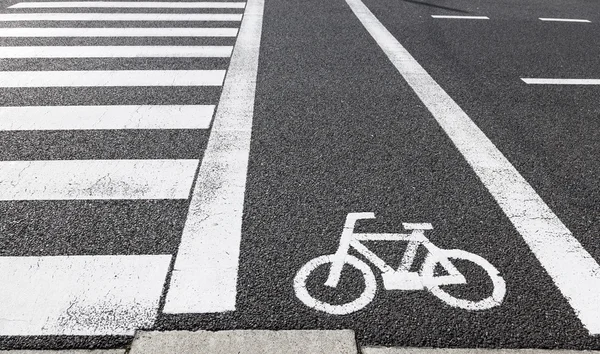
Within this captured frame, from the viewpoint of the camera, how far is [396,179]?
13.4ft

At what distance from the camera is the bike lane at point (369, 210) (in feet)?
8.74

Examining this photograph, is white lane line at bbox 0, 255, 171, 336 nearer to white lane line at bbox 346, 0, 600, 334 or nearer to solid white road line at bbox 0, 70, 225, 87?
white lane line at bbox 346, 0, 600, 334

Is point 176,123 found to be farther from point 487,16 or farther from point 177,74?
point 487,16

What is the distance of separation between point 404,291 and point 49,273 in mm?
1887

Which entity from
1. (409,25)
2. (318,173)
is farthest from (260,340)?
(409,25)

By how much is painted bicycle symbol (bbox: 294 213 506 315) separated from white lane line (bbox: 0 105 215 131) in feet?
7.38

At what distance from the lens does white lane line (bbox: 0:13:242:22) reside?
30.2 feet

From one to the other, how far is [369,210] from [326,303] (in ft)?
3.29

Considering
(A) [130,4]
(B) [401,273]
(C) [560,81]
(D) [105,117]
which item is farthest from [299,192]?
(A) [130,4]

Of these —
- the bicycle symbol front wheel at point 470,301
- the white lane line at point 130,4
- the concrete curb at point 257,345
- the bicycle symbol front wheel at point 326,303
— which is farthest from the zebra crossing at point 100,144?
the bicycle symbol front wheel at point 470,301

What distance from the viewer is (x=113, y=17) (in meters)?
9.43

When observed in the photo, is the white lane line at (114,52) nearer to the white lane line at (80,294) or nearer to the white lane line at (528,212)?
the white lane line at (528,212)

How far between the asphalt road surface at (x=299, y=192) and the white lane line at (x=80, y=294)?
0.04 ft

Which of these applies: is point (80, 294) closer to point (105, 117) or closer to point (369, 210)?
point (369, 210)
